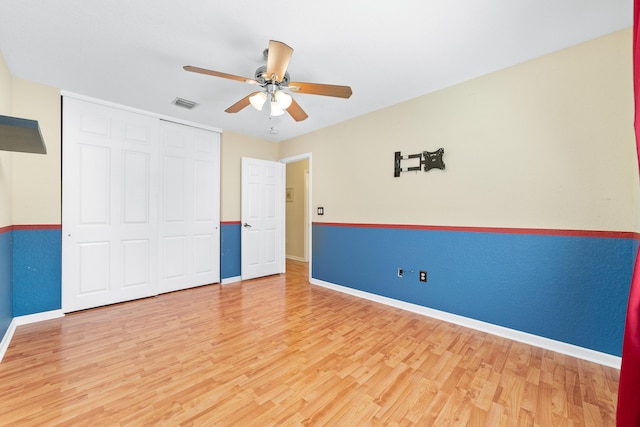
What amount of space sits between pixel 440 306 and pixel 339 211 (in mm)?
1825

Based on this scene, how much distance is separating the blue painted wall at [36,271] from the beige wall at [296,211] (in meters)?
4.14

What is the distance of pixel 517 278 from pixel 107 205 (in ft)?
14.9

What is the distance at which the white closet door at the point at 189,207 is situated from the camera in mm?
3701

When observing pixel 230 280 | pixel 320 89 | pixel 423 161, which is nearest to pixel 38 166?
pixel 230 280

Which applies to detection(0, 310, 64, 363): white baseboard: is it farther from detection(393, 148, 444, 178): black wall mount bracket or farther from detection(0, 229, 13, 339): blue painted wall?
detection(393, 148, 444, 178): black wall mount bracket

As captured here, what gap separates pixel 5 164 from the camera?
2.44 metres

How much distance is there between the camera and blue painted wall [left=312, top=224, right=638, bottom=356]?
2.03m

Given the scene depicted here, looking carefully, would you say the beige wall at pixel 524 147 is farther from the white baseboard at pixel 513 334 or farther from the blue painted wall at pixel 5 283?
the blue painted wall at pixel 5 283

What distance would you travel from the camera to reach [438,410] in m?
1.55

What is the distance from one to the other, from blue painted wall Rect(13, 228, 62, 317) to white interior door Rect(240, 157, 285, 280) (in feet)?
7.22

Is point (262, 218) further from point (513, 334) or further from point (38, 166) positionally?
point (513, 334)

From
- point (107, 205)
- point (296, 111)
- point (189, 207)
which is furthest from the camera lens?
point (189, 207)

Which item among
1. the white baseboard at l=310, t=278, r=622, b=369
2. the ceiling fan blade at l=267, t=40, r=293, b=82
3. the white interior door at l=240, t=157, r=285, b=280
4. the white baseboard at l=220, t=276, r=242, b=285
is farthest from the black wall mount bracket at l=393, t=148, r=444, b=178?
the white baseboard at l=220, t=276, r=242, b=285

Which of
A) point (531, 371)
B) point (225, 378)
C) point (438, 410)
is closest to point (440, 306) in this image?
point (531, 371)
